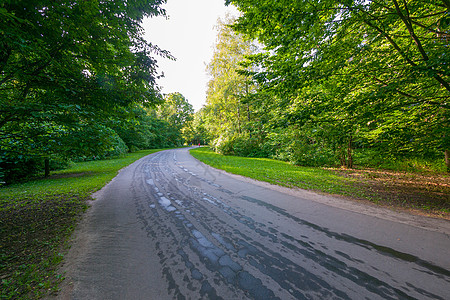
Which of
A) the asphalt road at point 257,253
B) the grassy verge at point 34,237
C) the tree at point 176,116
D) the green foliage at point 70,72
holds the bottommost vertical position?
the asphalt road at point 257,253

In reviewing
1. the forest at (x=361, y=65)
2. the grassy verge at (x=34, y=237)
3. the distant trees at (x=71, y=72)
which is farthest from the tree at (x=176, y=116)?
the forest at (x=361, y=65)

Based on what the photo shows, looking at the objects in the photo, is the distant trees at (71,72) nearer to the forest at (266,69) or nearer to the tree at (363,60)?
the forest at (266,69)

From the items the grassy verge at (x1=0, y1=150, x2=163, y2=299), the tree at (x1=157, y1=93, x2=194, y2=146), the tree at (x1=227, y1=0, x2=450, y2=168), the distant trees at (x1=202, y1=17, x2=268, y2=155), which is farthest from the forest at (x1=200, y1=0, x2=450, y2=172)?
the tree at (x1=157, y1=93, x2=194, y2=146)

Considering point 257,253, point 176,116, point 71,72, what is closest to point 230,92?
point 71,72

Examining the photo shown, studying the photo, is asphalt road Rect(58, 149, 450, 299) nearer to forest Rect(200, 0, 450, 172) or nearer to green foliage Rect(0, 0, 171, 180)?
green foliage Rect(0, 0, 171, 180)

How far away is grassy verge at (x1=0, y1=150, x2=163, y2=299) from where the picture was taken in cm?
209

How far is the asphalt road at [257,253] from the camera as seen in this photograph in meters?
1.97

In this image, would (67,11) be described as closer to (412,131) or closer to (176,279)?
(176,279)

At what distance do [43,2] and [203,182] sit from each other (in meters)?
6.43

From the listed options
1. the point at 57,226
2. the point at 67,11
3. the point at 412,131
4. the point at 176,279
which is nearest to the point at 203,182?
the point at 57,226

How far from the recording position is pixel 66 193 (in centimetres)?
604

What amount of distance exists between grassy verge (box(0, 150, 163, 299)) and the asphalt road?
0.79 ft

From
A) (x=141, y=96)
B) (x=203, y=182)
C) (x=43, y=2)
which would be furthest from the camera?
(x=203, y=182)

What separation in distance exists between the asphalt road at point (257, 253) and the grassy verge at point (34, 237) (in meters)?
0.24
